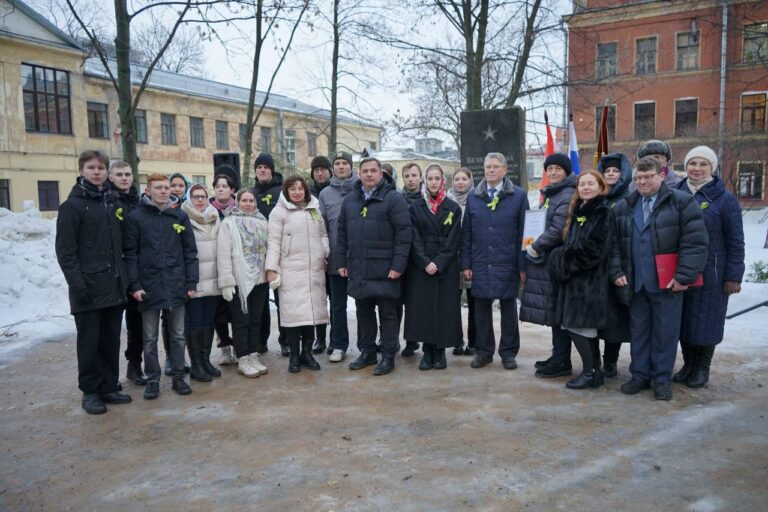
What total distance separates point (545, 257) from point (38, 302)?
726 cm

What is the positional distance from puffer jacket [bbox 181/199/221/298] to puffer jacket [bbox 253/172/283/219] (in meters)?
1.06

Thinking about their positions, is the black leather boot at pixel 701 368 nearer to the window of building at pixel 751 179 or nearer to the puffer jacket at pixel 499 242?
the puffer jacket at pixel 499 242

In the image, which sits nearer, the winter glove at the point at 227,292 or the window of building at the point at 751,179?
the winter glove at the point at 227,292

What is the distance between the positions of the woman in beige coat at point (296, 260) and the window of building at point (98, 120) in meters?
26.6

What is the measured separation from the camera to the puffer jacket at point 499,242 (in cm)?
554

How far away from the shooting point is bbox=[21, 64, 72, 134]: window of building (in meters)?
25.6

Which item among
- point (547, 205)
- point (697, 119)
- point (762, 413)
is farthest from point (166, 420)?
point (697, 119)

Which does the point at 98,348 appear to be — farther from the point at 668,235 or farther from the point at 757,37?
the point at 757,37

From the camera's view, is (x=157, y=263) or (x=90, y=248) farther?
(x=157, y=263)

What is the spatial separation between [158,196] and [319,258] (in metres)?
1.61

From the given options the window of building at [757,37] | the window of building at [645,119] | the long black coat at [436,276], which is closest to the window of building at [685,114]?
the window of building at [645,119]

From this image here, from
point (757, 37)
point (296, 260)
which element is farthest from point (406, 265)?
point (757, 37)

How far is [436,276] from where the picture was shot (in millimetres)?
5691

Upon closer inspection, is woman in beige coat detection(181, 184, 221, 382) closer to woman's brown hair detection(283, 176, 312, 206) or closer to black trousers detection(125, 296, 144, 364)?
black trousers detection(125, 296, 144, 364)
